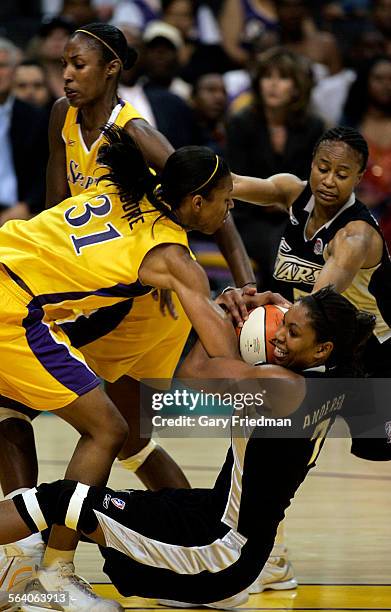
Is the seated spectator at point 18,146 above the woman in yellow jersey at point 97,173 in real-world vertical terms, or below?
below

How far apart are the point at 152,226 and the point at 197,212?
16 cm

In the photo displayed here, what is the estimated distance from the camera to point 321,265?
4223 millimetres

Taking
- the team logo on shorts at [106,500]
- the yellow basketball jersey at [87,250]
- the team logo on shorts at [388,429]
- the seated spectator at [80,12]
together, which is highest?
the yellow basketball jersey at [87,250]

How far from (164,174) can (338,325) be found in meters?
0.75

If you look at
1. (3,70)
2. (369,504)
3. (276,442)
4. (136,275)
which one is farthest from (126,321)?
(3,70)

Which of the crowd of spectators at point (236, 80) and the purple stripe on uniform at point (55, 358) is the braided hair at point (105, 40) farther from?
the crowd of spectators at point (236, 80)

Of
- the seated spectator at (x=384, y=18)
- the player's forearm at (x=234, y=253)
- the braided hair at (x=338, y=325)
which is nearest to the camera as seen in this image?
the braided hair at (x=338, y=325)

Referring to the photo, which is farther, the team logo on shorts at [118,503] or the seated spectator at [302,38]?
the seated spectator at [302,38]

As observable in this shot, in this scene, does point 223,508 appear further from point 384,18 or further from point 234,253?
point 384,18

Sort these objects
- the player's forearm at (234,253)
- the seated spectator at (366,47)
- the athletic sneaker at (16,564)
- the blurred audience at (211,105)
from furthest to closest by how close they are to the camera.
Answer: the seated spectator at (366,47)
the blurred audience at (211,105)
the player's forearm at (234,253)
the athletic sneaker at (16,564)

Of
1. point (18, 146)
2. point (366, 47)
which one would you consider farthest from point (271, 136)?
point (366, 47)

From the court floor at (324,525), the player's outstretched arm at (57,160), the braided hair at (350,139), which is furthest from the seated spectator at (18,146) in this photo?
the braided hair at (350,139)

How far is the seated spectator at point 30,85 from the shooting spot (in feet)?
26.6

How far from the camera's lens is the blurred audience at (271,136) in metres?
7.18
